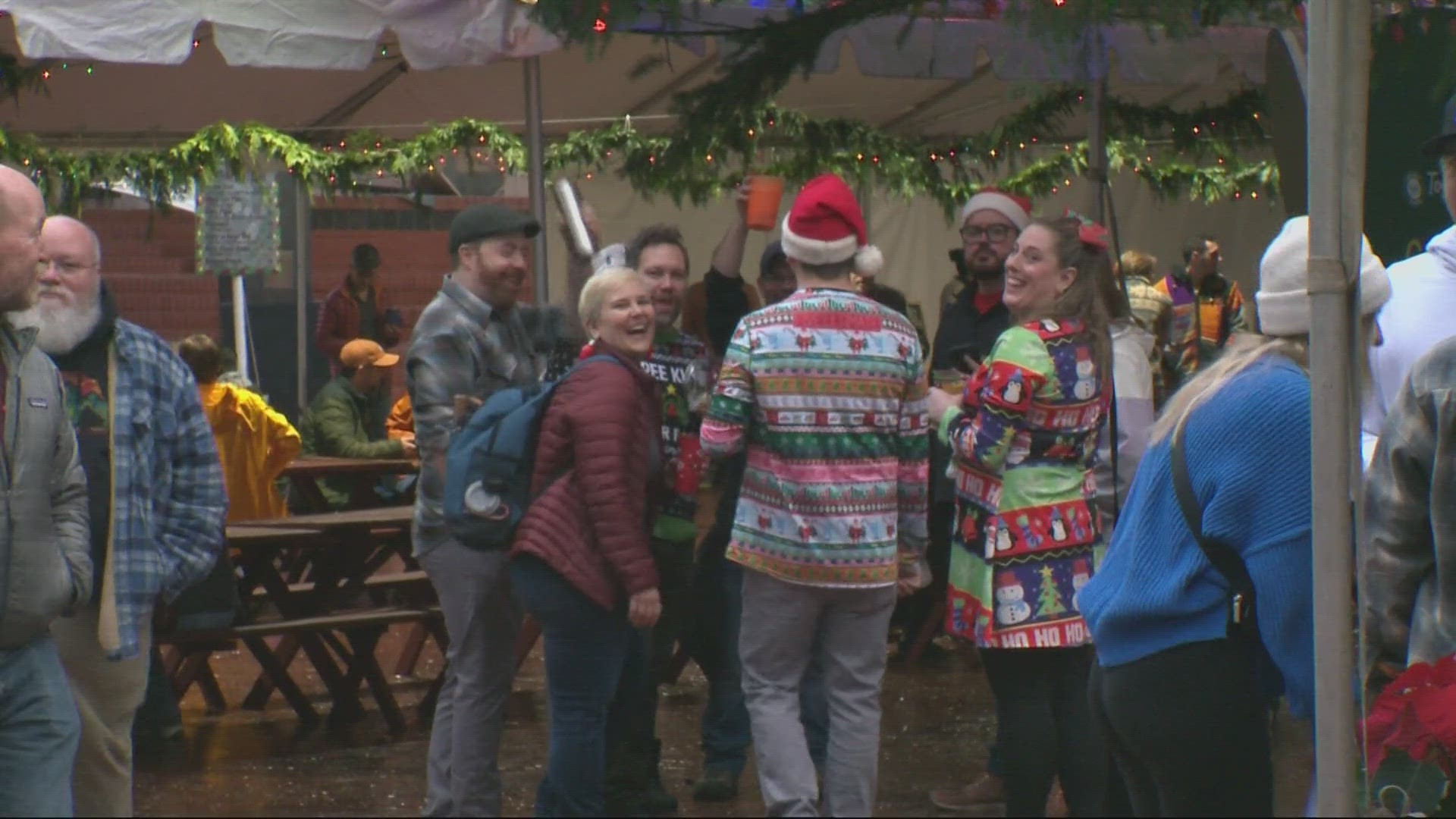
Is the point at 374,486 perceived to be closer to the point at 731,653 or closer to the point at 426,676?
the point at 426,676

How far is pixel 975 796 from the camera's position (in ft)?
21.6

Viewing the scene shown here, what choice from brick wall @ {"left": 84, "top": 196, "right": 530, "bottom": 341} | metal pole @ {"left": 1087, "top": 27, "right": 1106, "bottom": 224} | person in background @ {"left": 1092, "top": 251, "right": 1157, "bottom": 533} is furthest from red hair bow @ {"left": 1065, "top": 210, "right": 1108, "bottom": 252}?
brick wall @ {"left": 84, "top": 196, "right": 530, "bottom": 341}

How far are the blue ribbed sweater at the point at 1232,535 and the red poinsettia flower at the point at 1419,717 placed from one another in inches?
5.0

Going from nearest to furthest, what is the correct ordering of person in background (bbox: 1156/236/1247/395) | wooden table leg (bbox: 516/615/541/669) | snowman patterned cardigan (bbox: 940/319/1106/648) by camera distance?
snowman patterned cardigan (bbox: 940/319/1106/648) < wooden table leg (bbox: 516/615/541/669) < person in background (bbox: 1156/236/1247/395)

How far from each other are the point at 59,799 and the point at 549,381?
2497 mm

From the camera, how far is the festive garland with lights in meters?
9.08

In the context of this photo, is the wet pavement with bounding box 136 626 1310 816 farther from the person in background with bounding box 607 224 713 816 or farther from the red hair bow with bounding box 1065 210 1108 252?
the red hair bow with bounding box 1065 210 1108 252

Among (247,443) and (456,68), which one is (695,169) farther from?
(247,443)

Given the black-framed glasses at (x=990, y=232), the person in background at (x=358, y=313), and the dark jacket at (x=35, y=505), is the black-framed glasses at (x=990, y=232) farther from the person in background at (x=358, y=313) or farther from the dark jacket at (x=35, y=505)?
the person in background at (x=358, y=313)

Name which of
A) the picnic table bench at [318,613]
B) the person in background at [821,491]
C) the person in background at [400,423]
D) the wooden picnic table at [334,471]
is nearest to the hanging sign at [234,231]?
the person in background at [400,423]

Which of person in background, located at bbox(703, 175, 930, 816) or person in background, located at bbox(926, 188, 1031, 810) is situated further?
person in background, located at bbox(926, 188, 1031, 810)

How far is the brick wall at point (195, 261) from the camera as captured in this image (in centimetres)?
2272

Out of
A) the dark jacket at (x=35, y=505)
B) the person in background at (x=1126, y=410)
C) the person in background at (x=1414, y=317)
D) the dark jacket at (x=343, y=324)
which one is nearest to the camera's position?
the dark jacket at (x=35, y=505)

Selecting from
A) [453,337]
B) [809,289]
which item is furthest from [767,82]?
[453,337]
